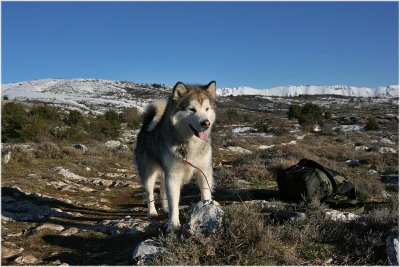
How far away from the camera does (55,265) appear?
329 cm

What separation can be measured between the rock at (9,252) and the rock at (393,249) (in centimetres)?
469

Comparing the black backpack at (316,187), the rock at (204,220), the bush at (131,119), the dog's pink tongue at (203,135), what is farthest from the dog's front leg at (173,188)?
the bush at (131,119)

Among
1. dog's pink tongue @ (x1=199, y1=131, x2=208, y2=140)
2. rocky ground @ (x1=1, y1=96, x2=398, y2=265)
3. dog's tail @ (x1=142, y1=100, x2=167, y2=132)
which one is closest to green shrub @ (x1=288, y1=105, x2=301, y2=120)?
rocky ground @ (x1=1, y1=96, x2=398, y2=265)

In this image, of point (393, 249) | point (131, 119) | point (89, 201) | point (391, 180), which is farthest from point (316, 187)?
point (131, 119)

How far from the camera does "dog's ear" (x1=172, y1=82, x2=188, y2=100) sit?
426 cm

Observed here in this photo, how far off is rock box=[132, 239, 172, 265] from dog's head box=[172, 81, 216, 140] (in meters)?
1.69

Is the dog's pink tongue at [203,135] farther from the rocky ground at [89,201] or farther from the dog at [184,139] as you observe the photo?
the rocky ground at [89,201]

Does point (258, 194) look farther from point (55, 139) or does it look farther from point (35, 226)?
point (55, 139)

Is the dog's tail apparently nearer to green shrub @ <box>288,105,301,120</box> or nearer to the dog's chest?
the dog's chest

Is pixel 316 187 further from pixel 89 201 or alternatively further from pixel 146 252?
pixel 89 201

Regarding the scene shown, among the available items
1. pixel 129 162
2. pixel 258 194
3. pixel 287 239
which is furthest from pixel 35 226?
pixel 129 162

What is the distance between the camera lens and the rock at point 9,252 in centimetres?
355

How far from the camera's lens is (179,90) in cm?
429

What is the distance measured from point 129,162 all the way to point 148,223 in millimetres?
9496
